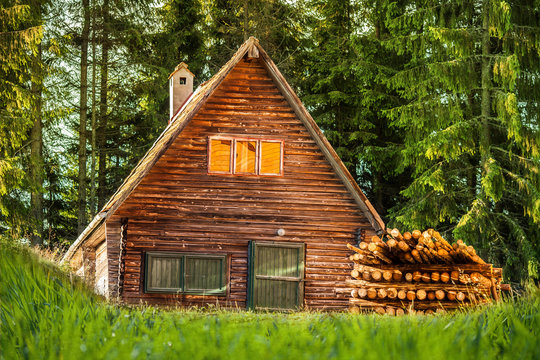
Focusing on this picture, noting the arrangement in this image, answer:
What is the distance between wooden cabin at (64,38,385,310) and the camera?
55.4 feet

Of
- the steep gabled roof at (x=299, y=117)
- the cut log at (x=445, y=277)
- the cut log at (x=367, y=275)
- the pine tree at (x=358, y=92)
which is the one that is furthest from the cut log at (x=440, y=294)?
the pine tree at (x=358, y=92)

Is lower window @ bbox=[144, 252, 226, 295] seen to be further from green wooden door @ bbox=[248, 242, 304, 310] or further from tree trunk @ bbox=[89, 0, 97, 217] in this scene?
tree trunk @ bbox=[89, 0, 97, 217]

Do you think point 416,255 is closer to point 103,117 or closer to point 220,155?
point 220,155

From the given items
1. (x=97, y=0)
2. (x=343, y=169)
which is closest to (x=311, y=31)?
(x=97, y=0)

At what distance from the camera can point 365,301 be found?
1395 centimetres

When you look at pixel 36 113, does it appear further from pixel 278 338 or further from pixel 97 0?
pixel 278 338

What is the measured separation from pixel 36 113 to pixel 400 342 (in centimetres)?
2322

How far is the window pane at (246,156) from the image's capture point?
17.3 meters

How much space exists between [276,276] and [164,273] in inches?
119

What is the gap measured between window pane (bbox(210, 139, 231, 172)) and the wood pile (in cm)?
515

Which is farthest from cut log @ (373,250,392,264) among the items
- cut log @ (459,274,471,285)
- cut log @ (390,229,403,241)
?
cut log @ (459,274,471,285)

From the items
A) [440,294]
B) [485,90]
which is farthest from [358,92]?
[440,294]

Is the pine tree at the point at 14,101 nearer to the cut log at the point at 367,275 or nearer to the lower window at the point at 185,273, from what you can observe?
the lower window at the point at 185,273

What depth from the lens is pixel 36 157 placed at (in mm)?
25250
